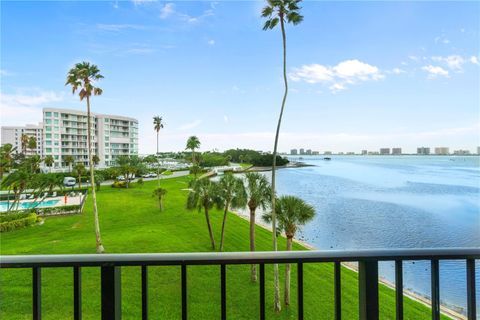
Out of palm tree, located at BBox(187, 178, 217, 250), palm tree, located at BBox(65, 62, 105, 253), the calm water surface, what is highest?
palm tree, located at BBox(65, 62, 105, 253)

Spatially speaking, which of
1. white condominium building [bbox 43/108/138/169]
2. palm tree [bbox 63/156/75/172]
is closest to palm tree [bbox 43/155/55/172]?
palm tree [bbox 63/156/75/172]

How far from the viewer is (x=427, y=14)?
11750mm

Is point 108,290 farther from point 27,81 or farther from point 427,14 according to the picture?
point 27,81

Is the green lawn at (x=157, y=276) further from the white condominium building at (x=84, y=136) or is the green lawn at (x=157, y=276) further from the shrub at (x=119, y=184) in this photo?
the white condominium building at (x=84, y=136)

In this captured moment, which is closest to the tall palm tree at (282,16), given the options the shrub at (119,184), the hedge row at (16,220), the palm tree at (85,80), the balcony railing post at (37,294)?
the balcony railing post at (37,294)

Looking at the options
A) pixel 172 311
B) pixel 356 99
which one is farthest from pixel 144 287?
pixel 356 99

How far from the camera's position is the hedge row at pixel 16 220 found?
677 inches

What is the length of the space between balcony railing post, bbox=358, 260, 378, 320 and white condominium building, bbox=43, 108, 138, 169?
55.2 m

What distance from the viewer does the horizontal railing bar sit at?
3.76ft

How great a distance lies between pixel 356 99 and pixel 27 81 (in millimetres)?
34965

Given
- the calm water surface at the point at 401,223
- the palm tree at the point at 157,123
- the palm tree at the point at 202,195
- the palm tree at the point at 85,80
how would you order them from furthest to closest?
1. the palm tree at the point at 157,123
2. the calm water surface at the point at 401,223
3. the palm tree at the point at 202,195
4. the palm tree at the point at 85,80

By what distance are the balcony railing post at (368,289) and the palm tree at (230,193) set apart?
12204 millimetres

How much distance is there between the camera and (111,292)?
1.23 metres

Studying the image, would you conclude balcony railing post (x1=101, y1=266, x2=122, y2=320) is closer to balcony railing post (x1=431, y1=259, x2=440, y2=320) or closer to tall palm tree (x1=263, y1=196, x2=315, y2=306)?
balcony railing post (x1=431, y1=259, x2=440, y2=320)
